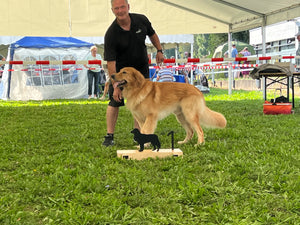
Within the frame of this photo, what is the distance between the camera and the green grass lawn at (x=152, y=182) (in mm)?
2252

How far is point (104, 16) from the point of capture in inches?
493

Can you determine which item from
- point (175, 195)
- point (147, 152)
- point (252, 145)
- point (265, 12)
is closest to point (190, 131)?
point (252, 145)

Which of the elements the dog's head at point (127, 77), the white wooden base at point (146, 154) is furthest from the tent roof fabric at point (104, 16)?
the white wooden base at point (146, 154)

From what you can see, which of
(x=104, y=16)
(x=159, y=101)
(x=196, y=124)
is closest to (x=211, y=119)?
(x=196, y=124)

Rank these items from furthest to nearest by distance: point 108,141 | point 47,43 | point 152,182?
point 47,43 → point 108,141 → point 152,182

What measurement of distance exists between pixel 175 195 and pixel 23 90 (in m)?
13.2

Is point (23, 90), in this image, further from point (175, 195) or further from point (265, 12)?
point (175, 195)

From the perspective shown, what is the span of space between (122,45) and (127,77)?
502 mm

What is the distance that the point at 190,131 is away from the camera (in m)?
4.77

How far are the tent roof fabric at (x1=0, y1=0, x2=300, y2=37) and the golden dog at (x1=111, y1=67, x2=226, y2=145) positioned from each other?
24.5ft

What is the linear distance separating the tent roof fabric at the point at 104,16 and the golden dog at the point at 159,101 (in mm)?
7459

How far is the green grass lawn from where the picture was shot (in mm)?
2252

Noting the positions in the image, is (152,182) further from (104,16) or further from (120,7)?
(104,16)

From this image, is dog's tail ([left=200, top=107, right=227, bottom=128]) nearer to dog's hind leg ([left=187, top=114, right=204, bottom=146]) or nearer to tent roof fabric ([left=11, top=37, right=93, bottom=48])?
dog's hind leg ([left=187, top=114, right=204, bottom=146])
